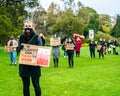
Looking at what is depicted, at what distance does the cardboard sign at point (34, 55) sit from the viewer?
10.6 m

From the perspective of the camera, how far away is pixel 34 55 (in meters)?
10.8

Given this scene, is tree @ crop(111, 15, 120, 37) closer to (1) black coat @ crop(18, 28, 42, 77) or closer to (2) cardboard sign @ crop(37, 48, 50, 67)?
(2) cardboard sign @ crop(37, 48, 50, 67)

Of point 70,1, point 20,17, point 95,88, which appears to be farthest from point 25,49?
point 70,1

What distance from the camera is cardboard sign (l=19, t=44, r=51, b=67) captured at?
10.6 meters

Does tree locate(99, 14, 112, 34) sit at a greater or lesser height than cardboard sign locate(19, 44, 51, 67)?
greater

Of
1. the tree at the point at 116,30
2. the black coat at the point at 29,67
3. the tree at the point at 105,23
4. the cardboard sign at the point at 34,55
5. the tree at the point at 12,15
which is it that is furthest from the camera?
the tree at the point at 105,23

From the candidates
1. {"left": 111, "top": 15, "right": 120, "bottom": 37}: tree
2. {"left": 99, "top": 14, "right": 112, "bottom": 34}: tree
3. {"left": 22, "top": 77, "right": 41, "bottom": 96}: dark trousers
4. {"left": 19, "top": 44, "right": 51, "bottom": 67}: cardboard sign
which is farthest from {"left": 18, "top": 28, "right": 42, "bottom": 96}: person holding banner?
{"left": 99, "top": 14, "right": 112, "bottom": 34}: tree

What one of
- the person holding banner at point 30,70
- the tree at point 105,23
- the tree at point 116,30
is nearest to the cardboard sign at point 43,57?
the person holding banner at point 30,70

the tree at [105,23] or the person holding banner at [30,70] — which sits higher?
the tree at [105,23]

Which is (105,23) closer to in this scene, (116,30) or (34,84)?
(116,30)

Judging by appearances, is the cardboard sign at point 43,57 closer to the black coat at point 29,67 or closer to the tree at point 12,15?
the black coat at point 29,67

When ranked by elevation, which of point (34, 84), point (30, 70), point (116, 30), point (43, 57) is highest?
point (116, 30)

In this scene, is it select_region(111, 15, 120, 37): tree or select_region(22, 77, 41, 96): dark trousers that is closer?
select_region(22, 77, 41, 96): dark trousers

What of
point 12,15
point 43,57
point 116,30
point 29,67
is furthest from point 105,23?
point 29,67
